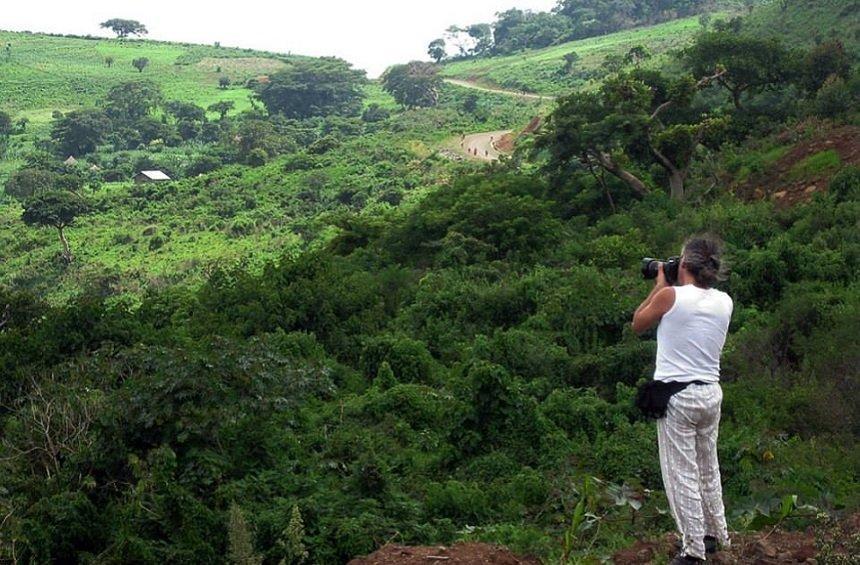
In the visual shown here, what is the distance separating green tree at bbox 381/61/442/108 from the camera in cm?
6288

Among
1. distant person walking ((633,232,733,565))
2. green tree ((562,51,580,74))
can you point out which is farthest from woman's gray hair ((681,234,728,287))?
green tree ((562,51,580,74))

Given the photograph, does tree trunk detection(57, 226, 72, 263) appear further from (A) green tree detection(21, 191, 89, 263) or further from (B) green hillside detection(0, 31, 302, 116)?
(B) green hillside detection(0, 31, 302, 116)

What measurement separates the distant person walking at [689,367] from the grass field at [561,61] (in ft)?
163

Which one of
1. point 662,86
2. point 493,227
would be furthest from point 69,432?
point 662,86

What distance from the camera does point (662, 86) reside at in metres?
20.7

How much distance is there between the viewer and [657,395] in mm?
3996

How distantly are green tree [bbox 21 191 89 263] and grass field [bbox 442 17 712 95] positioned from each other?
30273 millimetres

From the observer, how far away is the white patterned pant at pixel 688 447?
3.96 metres

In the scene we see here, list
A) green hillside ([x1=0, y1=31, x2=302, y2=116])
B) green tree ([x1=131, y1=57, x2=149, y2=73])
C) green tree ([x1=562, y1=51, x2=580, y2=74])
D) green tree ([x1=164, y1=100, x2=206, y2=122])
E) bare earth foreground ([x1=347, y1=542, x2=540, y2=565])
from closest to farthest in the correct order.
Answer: bare earth foreground ([x1=347, y1=542, x2=540, y2=565]), green tree ([x1=562, y1=51, x2=580, y2=74]), green tree ([x1=164, y1=100, x2=206, y2=122]), green hillside ([x1=0, y1=31, x2=302, y2=116]), green tree ([x1=131, y1=57, x2=149, y2=73])

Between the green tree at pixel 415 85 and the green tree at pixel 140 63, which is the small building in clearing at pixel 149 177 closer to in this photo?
the green tree at pixel 415 85

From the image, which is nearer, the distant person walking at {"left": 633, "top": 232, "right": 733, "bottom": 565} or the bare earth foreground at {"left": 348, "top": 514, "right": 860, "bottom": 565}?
the distant person walking at {"left": 633, "top": 232, "right": 733, "bottom": 565}

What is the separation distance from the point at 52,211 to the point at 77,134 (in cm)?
2242

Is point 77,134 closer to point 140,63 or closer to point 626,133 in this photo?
point 140,63

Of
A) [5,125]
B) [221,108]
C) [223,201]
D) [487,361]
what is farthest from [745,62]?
[5,125]
